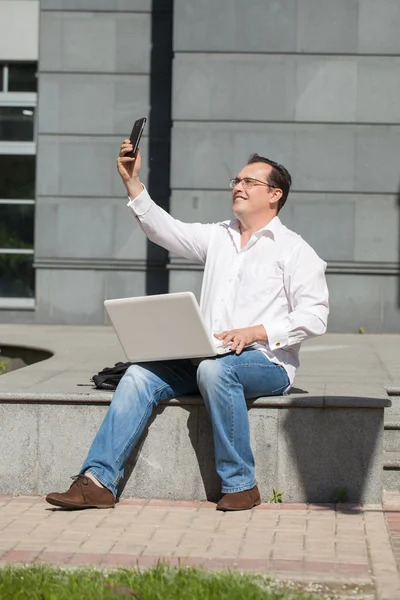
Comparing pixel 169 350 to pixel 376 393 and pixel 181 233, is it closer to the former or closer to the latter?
pixel 181 233

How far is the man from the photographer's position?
19.0 feet

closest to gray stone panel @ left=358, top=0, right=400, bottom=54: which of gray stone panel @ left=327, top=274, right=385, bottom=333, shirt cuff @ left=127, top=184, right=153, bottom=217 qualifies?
gray stone panel @ left=327, top=274, right=385, bottom=333

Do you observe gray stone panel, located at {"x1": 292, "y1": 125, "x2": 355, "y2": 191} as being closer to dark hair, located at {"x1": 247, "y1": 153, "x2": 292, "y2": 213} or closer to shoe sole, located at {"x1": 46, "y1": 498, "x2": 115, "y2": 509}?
dark hair, located at {"x1": 247, "y1": 153, "x2": 292, "y2": 213}

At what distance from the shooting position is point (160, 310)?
227 inches

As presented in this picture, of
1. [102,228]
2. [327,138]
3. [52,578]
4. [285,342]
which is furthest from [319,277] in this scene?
[102,228]

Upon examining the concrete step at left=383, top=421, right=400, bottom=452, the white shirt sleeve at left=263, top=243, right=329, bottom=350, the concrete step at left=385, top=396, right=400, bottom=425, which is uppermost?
the white shirt sleeve at left=263, top=243, right=329, bottom=350

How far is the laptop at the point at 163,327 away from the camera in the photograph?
5711mm

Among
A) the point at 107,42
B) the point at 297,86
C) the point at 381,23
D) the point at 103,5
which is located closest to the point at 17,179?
the point at 107,42

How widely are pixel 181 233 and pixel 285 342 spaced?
0.90 m

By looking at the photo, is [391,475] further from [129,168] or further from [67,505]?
[129,168]

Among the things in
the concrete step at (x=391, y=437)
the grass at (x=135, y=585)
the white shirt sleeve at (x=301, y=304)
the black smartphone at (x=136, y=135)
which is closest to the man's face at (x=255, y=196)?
the white shirt sleeve at (x=301, y=304)

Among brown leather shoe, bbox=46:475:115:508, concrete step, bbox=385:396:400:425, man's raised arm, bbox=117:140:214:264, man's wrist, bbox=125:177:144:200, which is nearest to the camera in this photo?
brown leather shoe, bbox=46:475:115:508

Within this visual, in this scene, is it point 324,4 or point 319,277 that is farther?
point 324,4

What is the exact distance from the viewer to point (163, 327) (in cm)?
584
